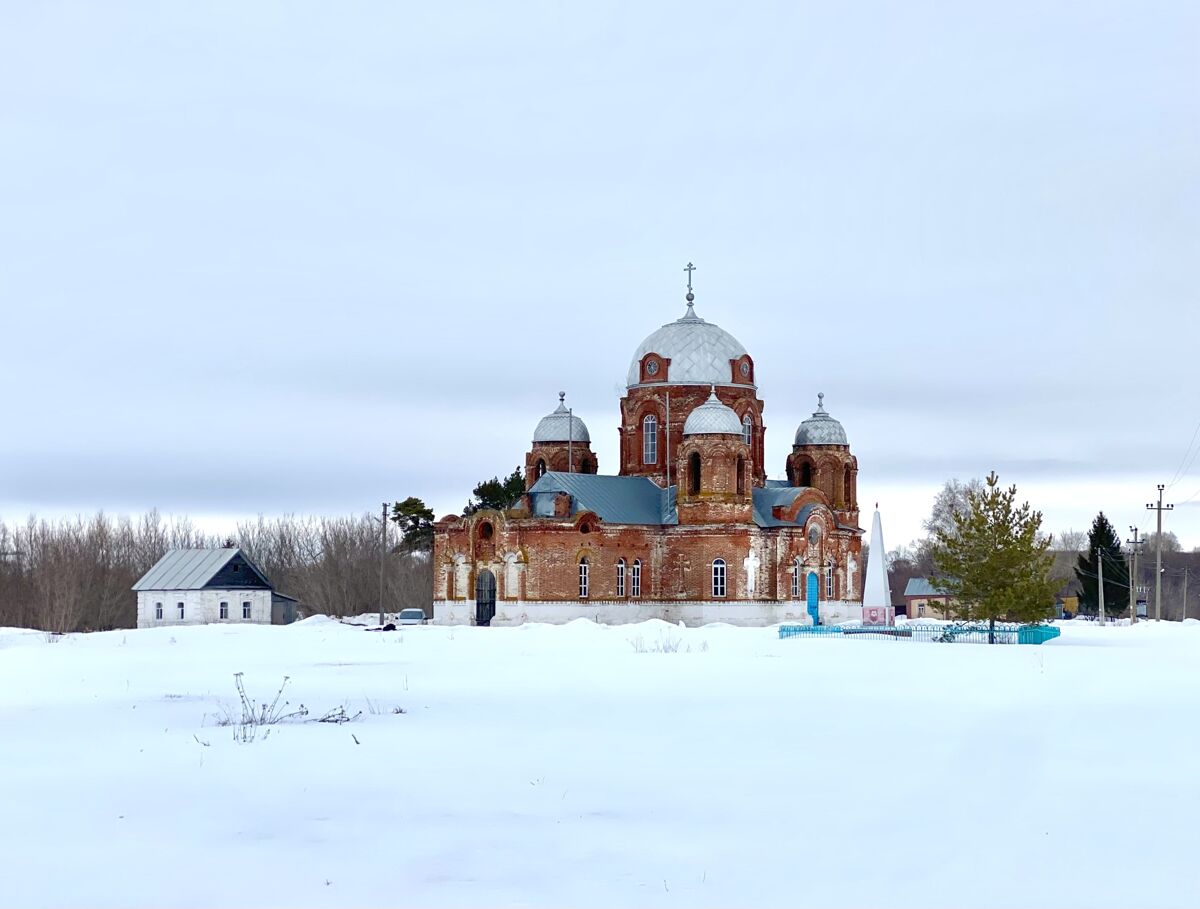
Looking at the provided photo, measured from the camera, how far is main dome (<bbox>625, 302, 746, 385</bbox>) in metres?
60.6

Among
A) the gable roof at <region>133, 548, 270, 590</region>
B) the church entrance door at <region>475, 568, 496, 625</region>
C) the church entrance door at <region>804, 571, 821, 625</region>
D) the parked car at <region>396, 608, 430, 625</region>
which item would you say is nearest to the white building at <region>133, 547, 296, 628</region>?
the gable roof at <region>133, 548, 270, 590</region>

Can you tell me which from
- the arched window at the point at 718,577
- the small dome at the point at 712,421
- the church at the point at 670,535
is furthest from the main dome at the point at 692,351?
the arched window at the point at 718,577

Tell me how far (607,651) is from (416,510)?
4075 cm

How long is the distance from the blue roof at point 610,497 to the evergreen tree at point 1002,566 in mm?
16258

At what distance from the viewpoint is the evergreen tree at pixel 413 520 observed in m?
75.0

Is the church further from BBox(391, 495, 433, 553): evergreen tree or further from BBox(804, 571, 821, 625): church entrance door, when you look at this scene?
BBox(391, 495, 433, 553): evergreen tree

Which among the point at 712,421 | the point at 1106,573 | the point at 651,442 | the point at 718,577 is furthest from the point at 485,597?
the point at 1106,573

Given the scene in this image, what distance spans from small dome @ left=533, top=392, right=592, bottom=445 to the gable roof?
45.2 feet

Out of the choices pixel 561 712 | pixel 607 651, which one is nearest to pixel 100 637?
pixel 607 651

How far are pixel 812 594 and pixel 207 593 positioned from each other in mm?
25376

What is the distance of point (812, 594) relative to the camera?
193ft

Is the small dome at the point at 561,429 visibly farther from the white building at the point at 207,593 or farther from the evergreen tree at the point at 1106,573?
the evergreen tree at the point at 1106,573

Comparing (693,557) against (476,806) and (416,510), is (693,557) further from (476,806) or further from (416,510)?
(476,806)

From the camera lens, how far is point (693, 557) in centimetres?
5647
